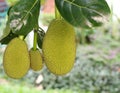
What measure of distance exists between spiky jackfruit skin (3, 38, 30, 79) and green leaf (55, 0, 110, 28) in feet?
0.54

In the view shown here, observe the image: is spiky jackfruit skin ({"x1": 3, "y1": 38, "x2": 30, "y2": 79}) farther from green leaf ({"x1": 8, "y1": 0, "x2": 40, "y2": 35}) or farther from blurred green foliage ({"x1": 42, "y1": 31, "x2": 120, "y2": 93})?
blurred green foliage ({"x1": 42, "y1": 31, "x2": 120, "y2": 93})

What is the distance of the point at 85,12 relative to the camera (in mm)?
729

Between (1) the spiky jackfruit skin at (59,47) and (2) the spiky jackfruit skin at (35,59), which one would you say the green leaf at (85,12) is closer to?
(1) the spiky jackfruit skin at (59,47)

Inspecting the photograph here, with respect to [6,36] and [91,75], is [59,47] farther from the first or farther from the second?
[91,75]

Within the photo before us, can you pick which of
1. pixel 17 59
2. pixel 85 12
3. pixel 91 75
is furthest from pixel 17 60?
pixel 91 75

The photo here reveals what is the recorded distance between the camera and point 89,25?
0.72 meters

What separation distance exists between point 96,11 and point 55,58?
0.14 metres

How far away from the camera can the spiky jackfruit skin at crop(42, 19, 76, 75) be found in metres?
0.81

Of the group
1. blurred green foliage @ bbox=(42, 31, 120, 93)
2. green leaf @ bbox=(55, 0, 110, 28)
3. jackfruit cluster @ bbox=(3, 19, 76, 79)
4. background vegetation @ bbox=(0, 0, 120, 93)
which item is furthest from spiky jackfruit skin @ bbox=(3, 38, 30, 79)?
blurred green foliage @ bbox=(42, 31, 120, 93)

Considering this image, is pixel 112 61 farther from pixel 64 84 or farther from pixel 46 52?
pixel 46 52

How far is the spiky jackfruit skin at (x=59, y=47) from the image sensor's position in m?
0.81

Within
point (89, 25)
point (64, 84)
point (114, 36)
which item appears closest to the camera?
point (89, 25)

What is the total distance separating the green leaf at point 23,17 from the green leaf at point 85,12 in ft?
0.23

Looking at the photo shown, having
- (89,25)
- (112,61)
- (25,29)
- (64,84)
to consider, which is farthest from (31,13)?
(112,61)
